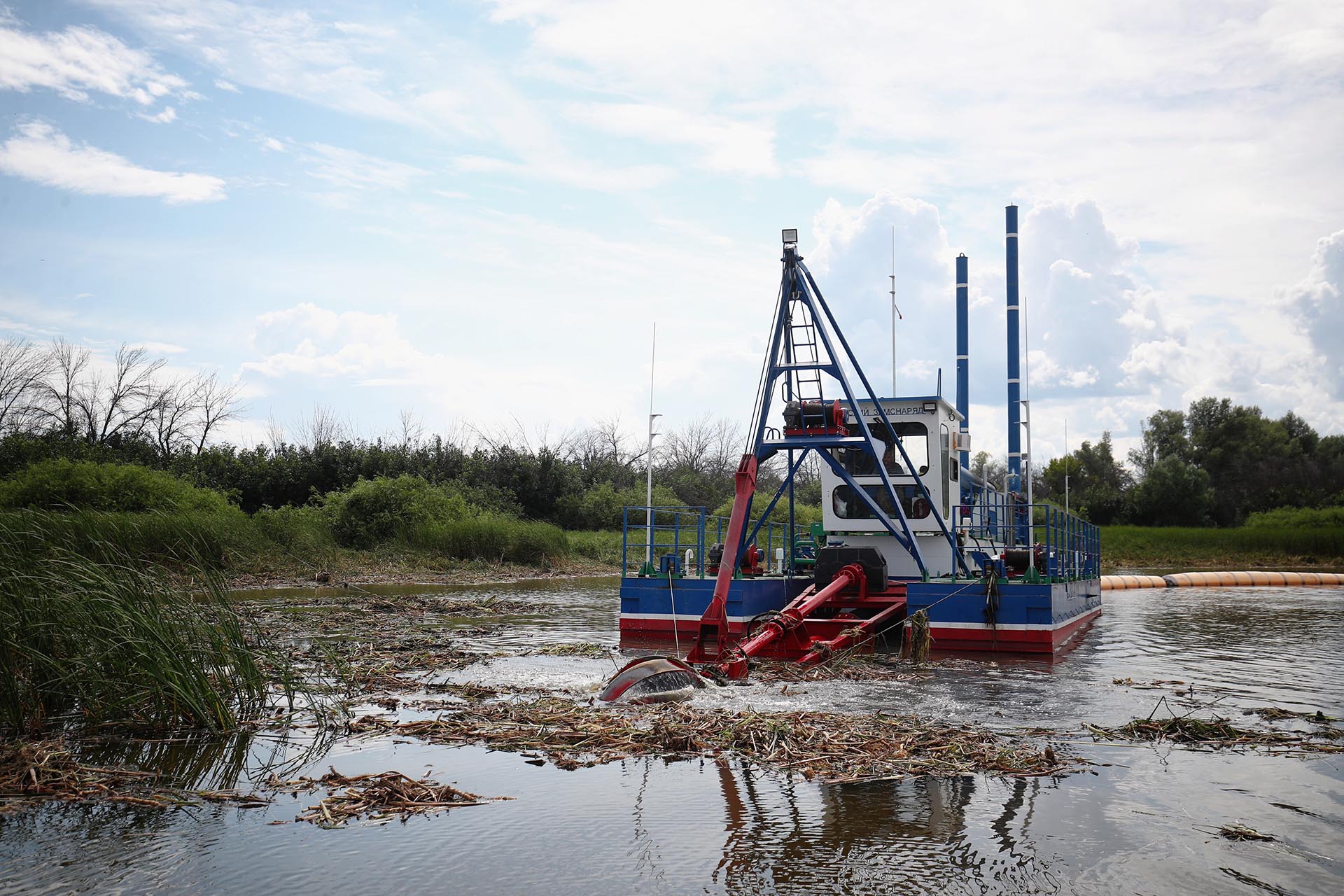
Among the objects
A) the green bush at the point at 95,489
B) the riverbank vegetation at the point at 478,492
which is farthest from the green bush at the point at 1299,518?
the green bush at the point at 95,489

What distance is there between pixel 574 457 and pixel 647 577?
4331 cm

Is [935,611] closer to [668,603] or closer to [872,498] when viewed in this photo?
[872,498]

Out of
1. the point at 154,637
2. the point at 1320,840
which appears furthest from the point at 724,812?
the point at 154,637

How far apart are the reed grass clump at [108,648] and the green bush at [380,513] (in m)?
25.5

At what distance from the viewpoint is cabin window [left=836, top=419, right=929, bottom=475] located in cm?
1727

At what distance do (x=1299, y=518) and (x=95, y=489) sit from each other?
5495 centimetres

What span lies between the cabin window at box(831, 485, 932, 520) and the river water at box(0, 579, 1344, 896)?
7829mm

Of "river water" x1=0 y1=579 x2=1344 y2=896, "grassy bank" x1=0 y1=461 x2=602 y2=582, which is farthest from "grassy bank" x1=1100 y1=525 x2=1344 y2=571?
"river water" x1=0 y1=579 x2=1344 y2=896

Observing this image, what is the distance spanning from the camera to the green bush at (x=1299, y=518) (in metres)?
51.2

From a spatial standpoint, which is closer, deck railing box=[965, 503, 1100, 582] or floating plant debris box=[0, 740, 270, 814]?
floating plant debris box=[0, 740, 270, 814]

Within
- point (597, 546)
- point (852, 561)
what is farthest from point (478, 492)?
point (852, 561)

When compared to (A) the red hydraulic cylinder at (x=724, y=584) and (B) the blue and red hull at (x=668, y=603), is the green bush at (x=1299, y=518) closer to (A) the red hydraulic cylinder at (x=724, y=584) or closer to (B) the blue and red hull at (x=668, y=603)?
(B) the blue and red hull at (x=668, y=603)

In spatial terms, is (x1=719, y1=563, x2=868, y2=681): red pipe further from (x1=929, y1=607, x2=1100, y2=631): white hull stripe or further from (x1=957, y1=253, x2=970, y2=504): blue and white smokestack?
(x1=957, y1=253, x2=970, y2=504): blue and white smokestack

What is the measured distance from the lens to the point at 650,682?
987cm
